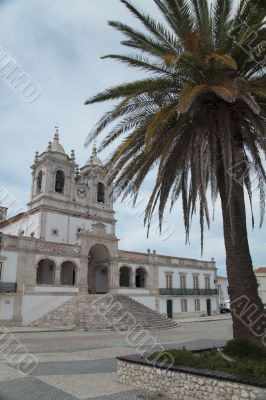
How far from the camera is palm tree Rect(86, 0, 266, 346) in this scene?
27.0 feet

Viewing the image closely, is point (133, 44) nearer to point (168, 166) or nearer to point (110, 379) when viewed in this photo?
point (168, 166)

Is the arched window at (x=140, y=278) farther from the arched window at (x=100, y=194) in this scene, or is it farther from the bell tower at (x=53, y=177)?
the bell tower at (x=53, y=177)

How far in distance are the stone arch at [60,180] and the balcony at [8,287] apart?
40.6 ft

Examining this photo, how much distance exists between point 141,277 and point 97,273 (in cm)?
520

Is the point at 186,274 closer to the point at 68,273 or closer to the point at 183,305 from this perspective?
the point at 183,305

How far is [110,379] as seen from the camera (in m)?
8.70

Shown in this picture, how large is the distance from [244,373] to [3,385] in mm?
5336

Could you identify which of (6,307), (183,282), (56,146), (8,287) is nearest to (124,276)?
(183,282)

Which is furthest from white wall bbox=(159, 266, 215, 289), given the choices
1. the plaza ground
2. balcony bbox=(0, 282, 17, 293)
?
the plaza ground

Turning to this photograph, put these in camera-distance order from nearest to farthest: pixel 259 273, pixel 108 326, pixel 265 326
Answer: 1. pixel 265 326
2. pixel 108 326
3. pixel 259 273

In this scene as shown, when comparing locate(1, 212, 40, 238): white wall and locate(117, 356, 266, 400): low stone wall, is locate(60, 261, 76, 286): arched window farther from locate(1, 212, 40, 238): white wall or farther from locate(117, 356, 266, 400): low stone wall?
locate(117, 356, 266, 400): low stone wall

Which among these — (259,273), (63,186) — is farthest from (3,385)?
(259,273)

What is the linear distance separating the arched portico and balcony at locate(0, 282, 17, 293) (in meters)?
10.3

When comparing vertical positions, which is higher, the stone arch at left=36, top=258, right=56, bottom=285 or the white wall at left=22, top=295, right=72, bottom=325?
the stone arch at left=36, top=258, right=56, bottom=285
